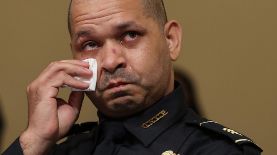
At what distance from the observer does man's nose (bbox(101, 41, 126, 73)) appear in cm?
107

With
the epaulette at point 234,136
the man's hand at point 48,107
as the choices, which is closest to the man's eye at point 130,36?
the man's hand at point 48,107

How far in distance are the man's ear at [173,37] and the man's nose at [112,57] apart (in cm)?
16

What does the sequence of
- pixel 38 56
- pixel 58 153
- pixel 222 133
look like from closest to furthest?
pixel 222 133
pixel 58 153
pixel 38 56

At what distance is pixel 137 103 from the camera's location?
111 centimetres

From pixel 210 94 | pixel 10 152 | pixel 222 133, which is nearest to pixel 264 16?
pixel 210 94

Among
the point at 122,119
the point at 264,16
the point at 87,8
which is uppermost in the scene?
the point at 87,8

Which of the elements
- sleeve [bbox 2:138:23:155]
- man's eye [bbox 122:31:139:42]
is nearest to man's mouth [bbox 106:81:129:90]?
man's eye [bbox 122:31:139:42]

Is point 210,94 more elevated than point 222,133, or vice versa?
point 222,133

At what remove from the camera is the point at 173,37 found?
124 cm

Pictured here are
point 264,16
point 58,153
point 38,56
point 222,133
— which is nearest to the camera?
point 222,133

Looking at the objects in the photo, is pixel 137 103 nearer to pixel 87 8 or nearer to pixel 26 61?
pixel 87 8

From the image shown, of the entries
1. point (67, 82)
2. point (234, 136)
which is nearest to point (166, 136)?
point (234, 136)

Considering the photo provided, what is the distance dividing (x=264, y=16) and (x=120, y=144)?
0.74 meters

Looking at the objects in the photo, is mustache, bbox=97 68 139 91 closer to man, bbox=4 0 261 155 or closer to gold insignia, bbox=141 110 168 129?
man, bbox=4 0 261 155
